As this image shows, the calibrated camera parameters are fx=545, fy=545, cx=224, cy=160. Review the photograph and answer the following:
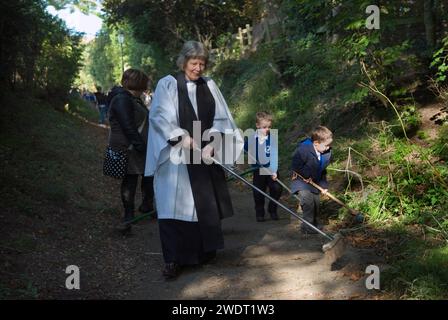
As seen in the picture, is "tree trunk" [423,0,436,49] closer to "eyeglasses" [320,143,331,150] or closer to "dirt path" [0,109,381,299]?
"eyeglasses" [320,143,331,150]

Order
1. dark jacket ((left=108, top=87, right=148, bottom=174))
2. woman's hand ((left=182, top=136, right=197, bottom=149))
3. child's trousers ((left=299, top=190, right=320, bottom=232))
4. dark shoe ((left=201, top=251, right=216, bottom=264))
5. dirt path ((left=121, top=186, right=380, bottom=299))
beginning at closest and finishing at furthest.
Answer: dirt path ((left=121, top=186, right=380, bottom=299)) < woman's hand ((left=182, top=136, right=197, bottom=149)) < dark shoe ((left=201, top=251, right=216, bottom=264)) < child's trousers ((left=299, top=190, right=320, bottom=232)) < dark jacket ((left=108, top=87, right=148, bottom=174))

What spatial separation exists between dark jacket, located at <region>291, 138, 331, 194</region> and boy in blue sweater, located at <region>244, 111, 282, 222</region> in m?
0.67

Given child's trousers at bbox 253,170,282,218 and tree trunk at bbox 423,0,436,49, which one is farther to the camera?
tree trunk at bbox 423,0,436,49

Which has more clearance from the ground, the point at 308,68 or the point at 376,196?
the point at 308,68

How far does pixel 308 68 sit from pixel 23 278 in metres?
10.7

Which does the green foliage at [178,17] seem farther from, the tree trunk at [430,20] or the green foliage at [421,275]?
the green foliage at [421,275]

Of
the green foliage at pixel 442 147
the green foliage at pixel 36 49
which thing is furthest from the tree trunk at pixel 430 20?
the green foliage at pixel 36 49

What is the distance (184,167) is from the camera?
16.7 ft

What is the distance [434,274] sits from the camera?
13.2ft

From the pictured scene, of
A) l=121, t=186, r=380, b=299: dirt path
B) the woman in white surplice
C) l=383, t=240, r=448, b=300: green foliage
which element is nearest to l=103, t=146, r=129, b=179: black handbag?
l=121, t=186, r=380, b=299: dirt path

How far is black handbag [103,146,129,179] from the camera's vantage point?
6.41 metres

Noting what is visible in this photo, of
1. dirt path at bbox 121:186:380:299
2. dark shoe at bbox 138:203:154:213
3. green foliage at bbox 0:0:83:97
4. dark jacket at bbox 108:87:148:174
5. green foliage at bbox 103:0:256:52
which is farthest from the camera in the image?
green foliage at bbox 103:0:256:52
